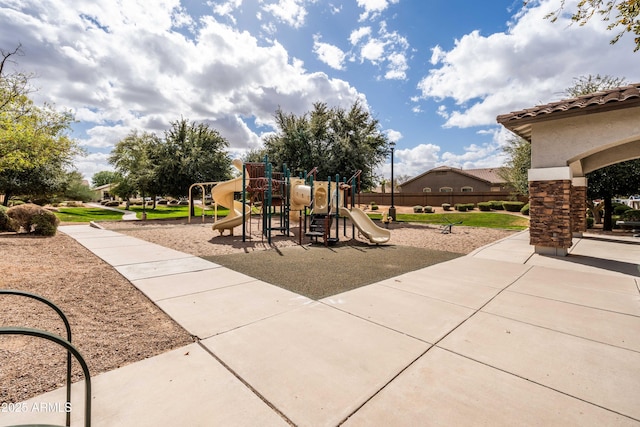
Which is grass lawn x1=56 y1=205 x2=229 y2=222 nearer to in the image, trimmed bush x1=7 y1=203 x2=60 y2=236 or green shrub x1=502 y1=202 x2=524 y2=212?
trimmed bush x1=7 y1=203 x2=60 y2=236

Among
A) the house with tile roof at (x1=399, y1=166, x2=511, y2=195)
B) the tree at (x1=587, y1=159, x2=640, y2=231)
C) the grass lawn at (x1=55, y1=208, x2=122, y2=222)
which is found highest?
the house with tile roof at (x1=399, y1=166, x2=511, y2=195)

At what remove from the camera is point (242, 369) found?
8.95 feet

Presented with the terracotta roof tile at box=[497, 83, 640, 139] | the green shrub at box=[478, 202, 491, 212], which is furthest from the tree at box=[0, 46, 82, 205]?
the green shrub at box=[478, 202, 491, 212]

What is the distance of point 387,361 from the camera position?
2.89m

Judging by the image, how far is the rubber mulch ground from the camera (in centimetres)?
562

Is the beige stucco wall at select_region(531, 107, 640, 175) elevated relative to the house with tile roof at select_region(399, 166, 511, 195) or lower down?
lower down

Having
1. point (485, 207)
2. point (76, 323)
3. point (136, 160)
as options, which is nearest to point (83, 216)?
point (136, 160)

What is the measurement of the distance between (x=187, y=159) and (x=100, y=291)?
21.4 m

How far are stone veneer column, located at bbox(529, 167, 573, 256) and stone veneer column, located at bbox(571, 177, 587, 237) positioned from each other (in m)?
4.79

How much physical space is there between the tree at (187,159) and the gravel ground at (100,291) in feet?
46.3

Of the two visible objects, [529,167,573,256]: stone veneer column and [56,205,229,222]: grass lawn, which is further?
[56,205,229,222]: grass lawn

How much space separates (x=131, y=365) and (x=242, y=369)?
3.69 feet

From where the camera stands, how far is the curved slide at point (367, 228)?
1101cm

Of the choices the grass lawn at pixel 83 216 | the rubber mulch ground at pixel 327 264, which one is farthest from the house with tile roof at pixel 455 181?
the grass lawn at pixel 83 216
